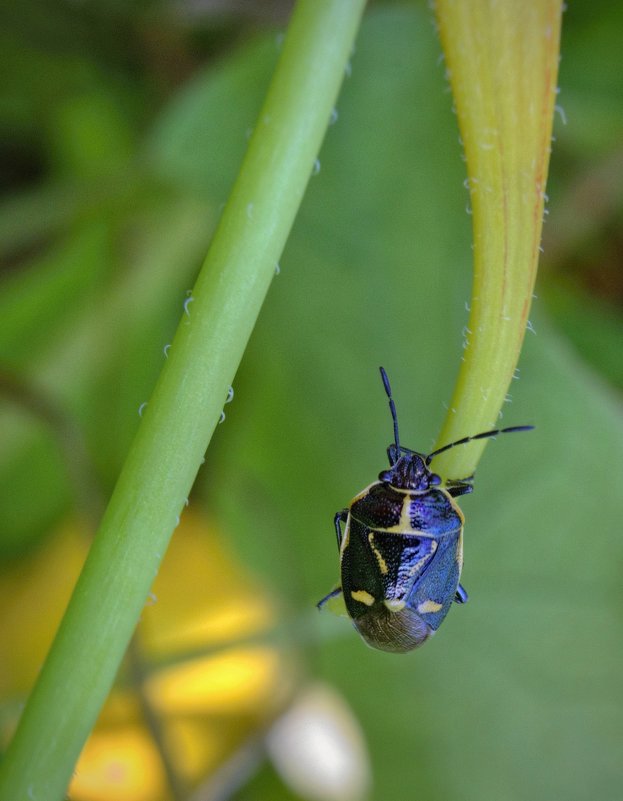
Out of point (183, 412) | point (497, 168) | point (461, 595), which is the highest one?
point (497, 168)

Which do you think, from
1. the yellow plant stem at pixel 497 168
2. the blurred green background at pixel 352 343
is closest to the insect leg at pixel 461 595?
the blurred green background at pixel 352 343

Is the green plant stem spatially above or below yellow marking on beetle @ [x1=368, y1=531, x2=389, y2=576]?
above

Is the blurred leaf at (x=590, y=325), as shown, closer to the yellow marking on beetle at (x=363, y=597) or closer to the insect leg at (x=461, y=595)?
the insect leg at (x=461, y=595)

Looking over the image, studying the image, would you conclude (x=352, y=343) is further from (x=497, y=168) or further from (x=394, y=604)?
(x=497, y=168)

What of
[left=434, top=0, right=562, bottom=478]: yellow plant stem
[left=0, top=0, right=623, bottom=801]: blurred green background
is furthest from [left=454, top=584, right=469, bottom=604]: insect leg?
[left=434, top=0, right=562, bottom=478]: yellow plant stem

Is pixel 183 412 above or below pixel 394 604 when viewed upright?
above

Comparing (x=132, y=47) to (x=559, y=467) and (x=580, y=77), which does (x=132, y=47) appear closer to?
(x=580, y=77)

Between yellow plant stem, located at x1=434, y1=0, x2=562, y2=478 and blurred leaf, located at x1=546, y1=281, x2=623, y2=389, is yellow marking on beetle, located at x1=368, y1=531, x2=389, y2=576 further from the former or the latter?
blurred leaf, located at x1=546, y1=281, x2=623, y2=389

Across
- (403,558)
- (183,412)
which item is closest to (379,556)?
(403,558)
